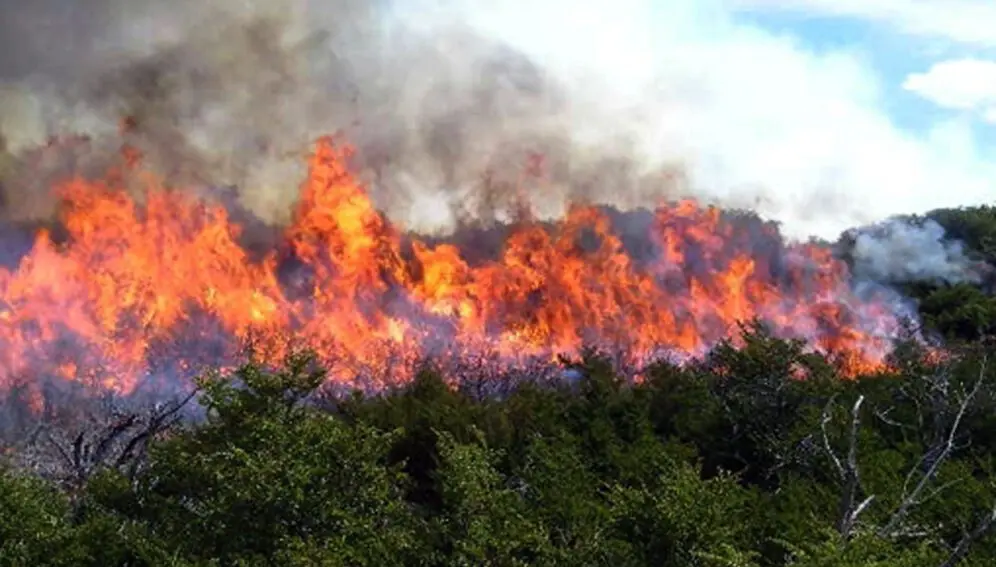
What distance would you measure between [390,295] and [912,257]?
41.8 m

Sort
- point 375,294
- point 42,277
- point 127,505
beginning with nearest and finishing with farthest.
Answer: point 127,505
point 42,277
point 375,294

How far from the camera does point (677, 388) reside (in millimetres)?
40344

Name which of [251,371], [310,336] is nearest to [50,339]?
[310,336]

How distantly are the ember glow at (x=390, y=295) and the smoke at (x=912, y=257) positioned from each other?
3.81m

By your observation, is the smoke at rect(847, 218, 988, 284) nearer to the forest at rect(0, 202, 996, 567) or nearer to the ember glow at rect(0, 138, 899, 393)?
the ember glow at rect(0, 138, 899, 393)

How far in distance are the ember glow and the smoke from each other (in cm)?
381

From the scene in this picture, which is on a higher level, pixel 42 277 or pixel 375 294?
pixel 42 277

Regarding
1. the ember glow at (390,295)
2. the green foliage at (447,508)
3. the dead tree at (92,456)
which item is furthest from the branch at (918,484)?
the ember glow at (390,295)

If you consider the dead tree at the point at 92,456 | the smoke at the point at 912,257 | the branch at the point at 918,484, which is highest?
the smoke at the point at 912,257

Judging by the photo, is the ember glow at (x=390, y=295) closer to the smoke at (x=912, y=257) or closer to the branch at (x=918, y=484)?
the smoke at (x=912, y=257)

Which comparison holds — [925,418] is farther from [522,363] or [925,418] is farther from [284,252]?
[284,252]

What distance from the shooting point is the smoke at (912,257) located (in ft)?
253

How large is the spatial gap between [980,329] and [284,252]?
46.5 m

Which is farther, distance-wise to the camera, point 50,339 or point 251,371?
point 50,339
